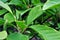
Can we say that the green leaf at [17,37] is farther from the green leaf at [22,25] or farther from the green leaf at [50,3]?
the green leaf at [50,3]

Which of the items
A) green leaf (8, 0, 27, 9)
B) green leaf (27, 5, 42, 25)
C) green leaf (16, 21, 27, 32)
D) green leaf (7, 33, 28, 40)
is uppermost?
green leaf (8, 0, 27, 9)

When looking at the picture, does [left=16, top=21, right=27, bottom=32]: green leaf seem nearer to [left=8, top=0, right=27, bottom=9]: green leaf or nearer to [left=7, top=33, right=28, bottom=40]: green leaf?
[left=7, top=33, right=28, bottom=40]: green leaf

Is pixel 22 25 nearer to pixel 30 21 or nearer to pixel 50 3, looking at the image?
pixel 30 21

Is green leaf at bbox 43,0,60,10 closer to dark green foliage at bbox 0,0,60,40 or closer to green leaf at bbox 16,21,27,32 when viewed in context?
dark green foliage at bbox 0,0,60,40

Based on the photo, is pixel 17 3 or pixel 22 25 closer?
pixel 22 25

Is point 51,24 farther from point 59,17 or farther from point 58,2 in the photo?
point 58,2

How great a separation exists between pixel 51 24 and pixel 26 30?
17 centimetres

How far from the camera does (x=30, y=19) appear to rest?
89 centimetres

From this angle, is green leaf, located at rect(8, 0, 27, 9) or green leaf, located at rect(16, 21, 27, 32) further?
green leaf, located at rect(8, 0, 27, 9)

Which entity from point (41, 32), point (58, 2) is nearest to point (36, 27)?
point (41, 32)

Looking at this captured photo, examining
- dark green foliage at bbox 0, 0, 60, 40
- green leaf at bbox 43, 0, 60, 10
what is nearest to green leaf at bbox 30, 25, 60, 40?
dark green foliage at bbox 0, 0, 60, 40

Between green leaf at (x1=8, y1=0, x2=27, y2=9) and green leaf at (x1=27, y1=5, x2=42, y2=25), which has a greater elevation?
green leaf at (x1=8, y1=0, x2=27, y2=9)

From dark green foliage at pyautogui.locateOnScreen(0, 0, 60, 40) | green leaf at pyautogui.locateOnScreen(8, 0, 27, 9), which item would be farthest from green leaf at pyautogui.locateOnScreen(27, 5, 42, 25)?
green leaf at pyautogui.locateOnScreen(8, 0, 27, 9)

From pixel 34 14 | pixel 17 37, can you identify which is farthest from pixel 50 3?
pixel 17 37
